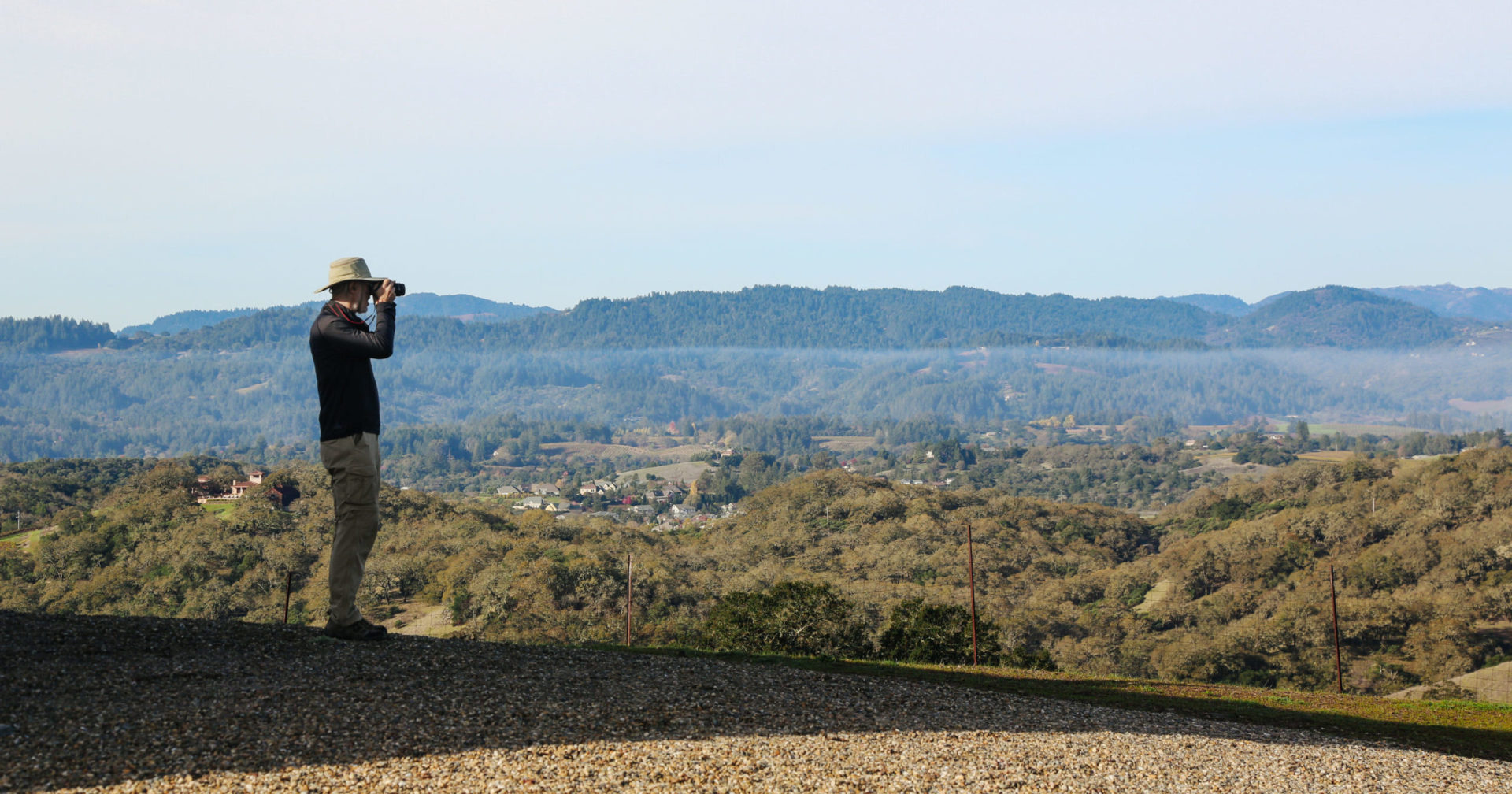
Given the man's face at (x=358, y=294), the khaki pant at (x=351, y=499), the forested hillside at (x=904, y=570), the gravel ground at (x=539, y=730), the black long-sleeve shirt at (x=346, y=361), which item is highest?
the man's face at (x=358, y=294)

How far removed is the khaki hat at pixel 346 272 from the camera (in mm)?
7301

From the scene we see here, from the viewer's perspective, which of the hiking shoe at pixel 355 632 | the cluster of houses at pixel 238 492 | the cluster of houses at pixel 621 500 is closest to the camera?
the hiking shoe at pixel 355 632

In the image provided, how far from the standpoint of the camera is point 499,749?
573 centimetres

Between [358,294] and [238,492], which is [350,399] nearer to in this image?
[358,294]

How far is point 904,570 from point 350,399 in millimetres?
55374

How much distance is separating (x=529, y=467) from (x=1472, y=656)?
170896 mm

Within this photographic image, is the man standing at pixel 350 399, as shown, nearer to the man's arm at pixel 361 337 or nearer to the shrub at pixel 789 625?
the man's arm at pixel 361 337

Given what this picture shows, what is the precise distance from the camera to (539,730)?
6.11m

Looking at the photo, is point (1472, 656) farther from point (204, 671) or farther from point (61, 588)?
point (61, 588)

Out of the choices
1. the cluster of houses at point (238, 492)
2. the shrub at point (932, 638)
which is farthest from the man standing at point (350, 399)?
the cluster of houses at point (238, 492)

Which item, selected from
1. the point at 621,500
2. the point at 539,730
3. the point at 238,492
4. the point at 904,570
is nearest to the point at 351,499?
the point at 539,730

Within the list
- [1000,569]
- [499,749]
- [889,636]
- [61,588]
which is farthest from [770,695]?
[1000,569]

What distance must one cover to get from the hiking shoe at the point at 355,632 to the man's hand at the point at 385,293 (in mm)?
2320

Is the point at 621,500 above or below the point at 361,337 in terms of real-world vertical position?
below
